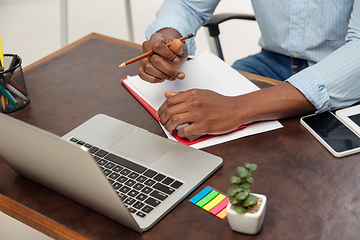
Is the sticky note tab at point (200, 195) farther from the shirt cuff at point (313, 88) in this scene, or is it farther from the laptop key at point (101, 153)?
the shirt cuff at point (313, 88)

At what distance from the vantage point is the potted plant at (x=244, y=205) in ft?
→ 2.09

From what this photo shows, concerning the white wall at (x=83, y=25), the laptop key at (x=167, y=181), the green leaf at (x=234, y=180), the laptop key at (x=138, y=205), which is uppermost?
the green leaf at (x=234, y=180)

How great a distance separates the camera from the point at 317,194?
761mm

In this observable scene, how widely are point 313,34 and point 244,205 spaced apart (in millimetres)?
958

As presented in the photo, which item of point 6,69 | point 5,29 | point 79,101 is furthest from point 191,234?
point 5,29

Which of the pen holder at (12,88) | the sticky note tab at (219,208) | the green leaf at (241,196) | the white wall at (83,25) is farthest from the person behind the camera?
the white wall at (83,25)

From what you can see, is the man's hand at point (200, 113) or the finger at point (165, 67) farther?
the finger at point (165, 67)

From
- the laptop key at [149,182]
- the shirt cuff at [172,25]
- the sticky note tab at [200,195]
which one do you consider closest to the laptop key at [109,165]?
the laptop key at [149,182]

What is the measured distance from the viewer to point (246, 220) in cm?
66

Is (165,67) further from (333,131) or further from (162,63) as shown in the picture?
(333,131)

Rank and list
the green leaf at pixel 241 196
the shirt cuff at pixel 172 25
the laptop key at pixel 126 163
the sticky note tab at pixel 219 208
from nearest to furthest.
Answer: the green leaf at pixel 241 196 < the sticky note tab at pixel 219 208 < the laptop key at pixel 126 163 < the shirt cuff at pixel 172 25

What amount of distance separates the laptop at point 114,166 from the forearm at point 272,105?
18 cm

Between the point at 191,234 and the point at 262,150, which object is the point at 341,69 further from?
the point at 191,234

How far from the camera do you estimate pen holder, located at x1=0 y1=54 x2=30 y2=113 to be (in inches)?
41.9
